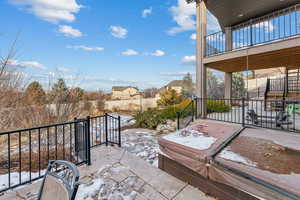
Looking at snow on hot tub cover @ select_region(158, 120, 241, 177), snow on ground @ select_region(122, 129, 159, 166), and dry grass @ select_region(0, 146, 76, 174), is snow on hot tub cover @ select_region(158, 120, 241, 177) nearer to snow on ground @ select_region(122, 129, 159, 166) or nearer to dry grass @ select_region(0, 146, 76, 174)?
snow on ground @ select_region(122, 129, 159, 166)

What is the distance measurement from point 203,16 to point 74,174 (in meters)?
7.50

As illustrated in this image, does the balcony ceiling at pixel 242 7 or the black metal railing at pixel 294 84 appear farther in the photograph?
the black metal railing at pixel 294 84

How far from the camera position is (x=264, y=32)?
560cm

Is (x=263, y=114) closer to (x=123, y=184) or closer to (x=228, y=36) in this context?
(x=228, y=36)

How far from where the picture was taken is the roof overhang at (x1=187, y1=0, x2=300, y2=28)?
6016 millimetres

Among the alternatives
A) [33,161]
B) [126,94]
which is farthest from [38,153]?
[126,94]

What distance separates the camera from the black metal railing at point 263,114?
4352mm

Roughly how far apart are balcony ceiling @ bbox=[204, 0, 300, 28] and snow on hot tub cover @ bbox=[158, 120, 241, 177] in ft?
17.5

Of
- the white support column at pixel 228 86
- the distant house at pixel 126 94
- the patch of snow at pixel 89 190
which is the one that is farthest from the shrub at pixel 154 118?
the distant house at pixel 126 94

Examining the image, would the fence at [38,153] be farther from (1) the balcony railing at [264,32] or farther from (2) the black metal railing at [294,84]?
(2) the black metal railing at [294,84]

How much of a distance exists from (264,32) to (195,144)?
553 cm

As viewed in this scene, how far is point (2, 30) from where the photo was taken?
443cm

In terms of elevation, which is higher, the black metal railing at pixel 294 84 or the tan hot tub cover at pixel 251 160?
the black metal railing at pixel 294 84

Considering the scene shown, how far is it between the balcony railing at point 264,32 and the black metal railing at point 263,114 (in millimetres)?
2286
